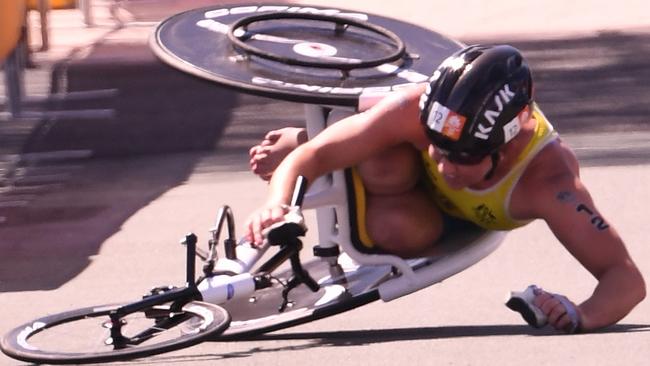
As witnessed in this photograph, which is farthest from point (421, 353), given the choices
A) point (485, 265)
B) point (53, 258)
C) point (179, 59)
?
point (53, 258)

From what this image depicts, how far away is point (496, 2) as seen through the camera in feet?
61.3

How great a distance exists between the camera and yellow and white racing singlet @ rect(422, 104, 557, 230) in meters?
5.52

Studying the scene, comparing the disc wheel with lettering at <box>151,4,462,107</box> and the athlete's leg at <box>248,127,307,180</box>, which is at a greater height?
the disc wheel with lettering at <box>151,4,462,107</box>

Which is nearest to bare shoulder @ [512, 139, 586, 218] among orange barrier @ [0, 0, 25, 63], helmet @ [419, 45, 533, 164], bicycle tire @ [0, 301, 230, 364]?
helmet @ [419, 45, 533, 164]

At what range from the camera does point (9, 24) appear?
10.7 metres

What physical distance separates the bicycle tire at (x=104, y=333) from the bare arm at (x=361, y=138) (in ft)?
1.94

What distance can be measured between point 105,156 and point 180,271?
384cm

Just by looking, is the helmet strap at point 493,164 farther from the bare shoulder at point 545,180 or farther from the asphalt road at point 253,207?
the asphalt road at point 253,207

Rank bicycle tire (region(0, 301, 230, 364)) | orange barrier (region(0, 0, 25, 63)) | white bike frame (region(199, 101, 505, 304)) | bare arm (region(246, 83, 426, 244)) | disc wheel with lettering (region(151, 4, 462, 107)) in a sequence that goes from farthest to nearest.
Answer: orange barrier (region(0, 0, 25, 63))
disc wheel with lettering (region(151, 4, 462, 107))
white bike frame (region(199, 101, 505, 304))
bare arm (region(246, 83, 426, 244))
bicycle tire (region(0, 301, 230, 364))

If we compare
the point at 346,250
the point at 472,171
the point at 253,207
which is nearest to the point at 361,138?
the point at 472,171

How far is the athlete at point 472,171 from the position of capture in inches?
204

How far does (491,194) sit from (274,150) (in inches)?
38.4

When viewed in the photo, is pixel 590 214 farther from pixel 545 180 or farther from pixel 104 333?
pixel 104 333

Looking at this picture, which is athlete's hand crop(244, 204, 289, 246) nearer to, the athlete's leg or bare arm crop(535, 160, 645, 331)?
bare arm crop(535, 160, 645, 331)
